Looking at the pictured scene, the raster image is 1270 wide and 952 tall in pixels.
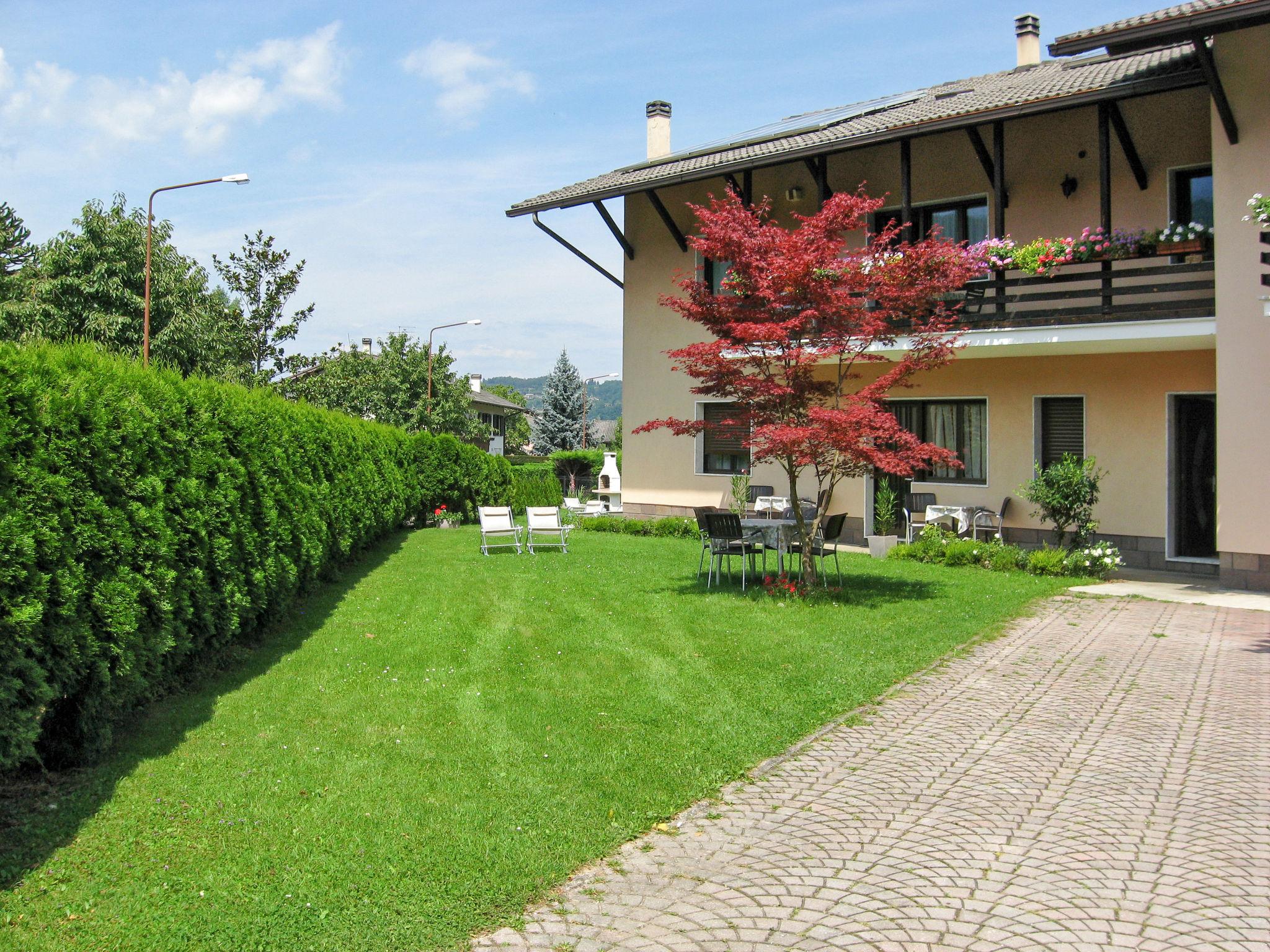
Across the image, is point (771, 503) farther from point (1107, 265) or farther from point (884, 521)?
point (1107, 265)

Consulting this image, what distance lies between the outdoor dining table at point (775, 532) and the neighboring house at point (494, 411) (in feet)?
196

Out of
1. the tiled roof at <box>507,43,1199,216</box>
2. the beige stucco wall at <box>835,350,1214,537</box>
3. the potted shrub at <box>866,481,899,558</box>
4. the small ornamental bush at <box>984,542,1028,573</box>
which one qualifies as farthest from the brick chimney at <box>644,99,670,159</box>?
the small ornamental bush at <box>984,542,1028,573</box>

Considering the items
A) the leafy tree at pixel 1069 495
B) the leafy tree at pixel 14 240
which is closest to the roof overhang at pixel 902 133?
the leafy tree at pixel 1069 495

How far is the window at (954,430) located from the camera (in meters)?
15.7

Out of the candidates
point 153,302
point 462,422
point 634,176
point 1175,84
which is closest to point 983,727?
point 1175,84

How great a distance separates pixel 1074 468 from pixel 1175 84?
5.05 m

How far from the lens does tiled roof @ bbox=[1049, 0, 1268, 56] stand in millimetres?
10570

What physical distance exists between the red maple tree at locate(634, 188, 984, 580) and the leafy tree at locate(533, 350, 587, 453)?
47444 millimetres

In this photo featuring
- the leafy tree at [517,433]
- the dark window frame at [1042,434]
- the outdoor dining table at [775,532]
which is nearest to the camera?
the outdoor dining table at [775,532]

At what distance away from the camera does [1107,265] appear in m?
13.0

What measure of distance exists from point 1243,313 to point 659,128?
45.5ft

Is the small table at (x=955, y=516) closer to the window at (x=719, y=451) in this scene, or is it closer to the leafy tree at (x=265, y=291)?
the window at (x=719, y=451)

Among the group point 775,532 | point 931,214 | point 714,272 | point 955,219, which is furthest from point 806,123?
point 775,532

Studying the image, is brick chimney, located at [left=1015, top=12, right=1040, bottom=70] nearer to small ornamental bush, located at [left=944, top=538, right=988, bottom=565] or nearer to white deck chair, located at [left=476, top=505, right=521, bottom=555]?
small ornamental bush, located at [left=944, top=538, right=988, bottom=565]
